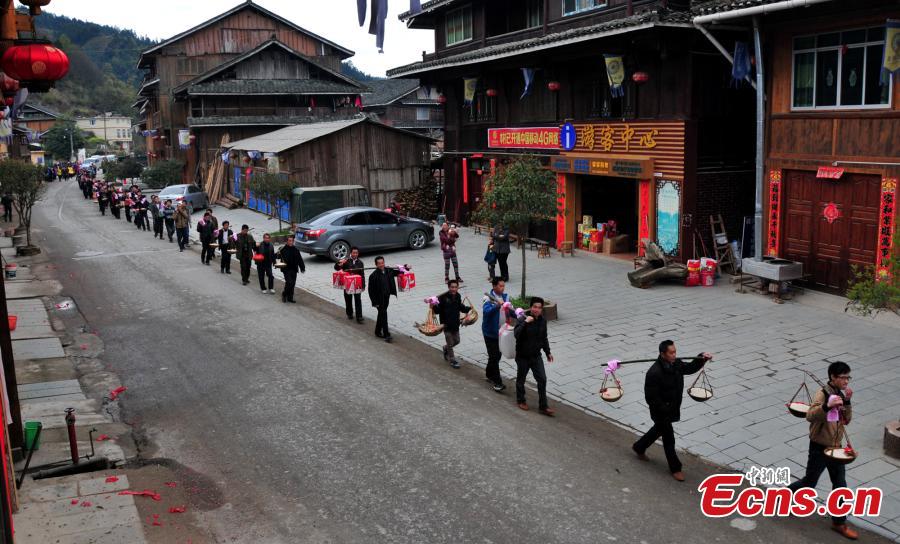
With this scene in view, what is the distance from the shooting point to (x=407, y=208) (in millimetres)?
32406

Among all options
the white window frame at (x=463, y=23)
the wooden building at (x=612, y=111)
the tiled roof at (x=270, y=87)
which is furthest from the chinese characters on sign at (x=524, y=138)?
the tiled roof at (x=270, y=87)

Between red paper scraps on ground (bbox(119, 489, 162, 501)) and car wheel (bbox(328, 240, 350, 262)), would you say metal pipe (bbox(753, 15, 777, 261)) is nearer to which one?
car wheel (bbox(328, 240, 350, 262))

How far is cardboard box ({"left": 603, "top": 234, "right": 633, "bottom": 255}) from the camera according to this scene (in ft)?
74.7

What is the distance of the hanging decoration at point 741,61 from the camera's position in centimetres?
1745

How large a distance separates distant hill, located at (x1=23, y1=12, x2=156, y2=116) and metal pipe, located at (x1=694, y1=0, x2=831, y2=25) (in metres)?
118

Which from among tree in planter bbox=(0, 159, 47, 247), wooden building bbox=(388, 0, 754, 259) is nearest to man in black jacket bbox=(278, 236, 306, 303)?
wooden building bbox=(388, 0, 754, 259)

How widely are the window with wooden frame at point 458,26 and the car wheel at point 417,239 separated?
326 inches

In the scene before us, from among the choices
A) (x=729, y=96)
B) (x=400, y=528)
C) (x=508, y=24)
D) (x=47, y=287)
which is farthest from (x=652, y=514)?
(x=508, y=24)

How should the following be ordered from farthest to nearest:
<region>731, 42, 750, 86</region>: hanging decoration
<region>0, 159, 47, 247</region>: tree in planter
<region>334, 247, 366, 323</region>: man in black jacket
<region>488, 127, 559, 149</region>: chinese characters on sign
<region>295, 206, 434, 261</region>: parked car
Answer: <region>0, 159, 47, 247</region>: tree in planter < <region>488, 127, 559, 149</region>: chinese characters on sign < <region>295, 206, 434, 261</region>: parked car < <region>731, 42, 750, 86</region>: hanging decoration < <region>334, 247, 366, 323</region>: man in black jacket

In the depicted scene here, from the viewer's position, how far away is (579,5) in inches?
886

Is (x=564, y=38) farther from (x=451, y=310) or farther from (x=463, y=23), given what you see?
(x=451, y=310)

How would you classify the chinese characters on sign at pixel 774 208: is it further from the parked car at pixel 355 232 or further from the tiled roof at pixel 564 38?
the parked car at pixel 355 232

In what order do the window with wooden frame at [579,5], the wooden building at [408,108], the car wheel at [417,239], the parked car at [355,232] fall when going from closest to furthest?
1. the window with wooden frame at [579,5]
2. the parked car at [355,232]
3. the car wheel at [417,239]
4. the wooden building at [408,108]

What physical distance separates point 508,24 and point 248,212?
1623 cm
